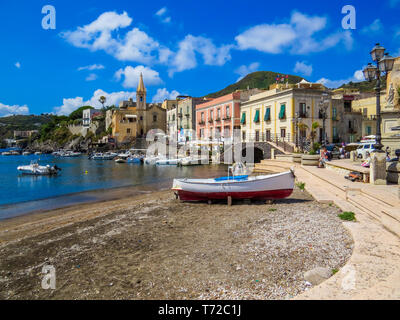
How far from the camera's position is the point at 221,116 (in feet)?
152

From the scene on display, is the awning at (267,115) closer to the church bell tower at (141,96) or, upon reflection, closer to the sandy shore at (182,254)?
the sandy shore at (182,254)

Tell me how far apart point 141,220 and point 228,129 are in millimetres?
35486

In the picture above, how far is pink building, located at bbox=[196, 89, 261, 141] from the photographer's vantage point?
4347 cm

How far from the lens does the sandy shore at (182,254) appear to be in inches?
199

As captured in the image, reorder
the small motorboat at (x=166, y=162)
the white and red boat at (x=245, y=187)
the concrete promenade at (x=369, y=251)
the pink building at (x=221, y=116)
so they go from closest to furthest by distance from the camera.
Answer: the concrete promenade at (x=369, y=251)
the white and red boat at (x=245, y=187)
the pink building at (x=221, y=116)
the small motorboat at (x=166, y=162)

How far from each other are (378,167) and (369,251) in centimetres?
734

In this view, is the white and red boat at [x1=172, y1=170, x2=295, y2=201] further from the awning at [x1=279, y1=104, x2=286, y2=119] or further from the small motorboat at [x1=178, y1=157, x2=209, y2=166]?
the small motorboat at [x1=178, y1=157, x2=209, y2=166]

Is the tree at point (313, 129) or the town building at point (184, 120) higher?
the town building at point (184, 120)

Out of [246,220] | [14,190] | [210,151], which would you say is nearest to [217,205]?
[246,220]

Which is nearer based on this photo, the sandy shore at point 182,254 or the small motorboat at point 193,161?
the sandy shore at point 182,254

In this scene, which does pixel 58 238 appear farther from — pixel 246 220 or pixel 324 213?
pixel 324 213

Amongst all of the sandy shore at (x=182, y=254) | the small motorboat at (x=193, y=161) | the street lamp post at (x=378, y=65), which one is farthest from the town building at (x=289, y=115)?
the sandy shore at (x=182, y=254)

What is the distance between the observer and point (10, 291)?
5793 millimetres

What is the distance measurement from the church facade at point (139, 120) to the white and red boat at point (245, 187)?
7313cm
